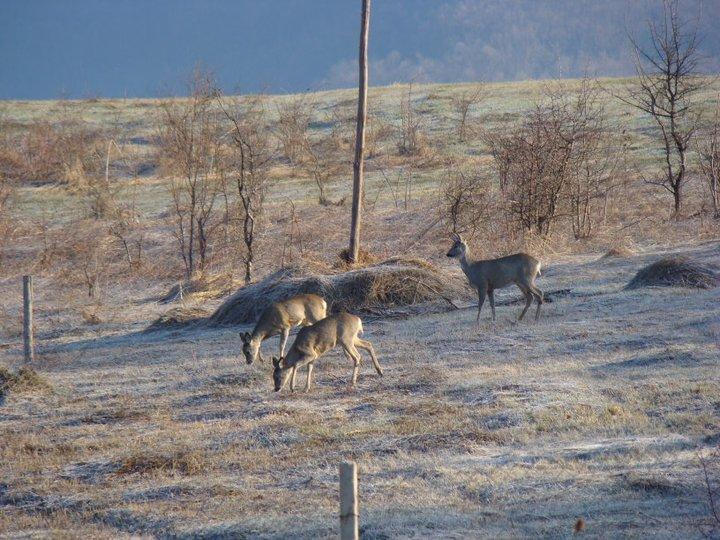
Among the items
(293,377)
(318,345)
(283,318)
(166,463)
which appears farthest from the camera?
(283,318)

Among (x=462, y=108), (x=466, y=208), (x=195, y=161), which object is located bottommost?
(x=466, y=208)

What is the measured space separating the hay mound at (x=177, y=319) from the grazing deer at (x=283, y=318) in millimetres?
4451

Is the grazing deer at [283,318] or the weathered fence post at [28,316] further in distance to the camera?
the weathered fence post at [28,316]

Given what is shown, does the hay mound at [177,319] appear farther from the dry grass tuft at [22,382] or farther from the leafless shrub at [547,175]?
the leafless shrub at [547,175]

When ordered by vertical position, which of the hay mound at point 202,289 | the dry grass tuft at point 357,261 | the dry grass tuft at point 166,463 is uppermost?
the dry grass tuft at point 357,261

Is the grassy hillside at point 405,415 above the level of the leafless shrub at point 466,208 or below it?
below

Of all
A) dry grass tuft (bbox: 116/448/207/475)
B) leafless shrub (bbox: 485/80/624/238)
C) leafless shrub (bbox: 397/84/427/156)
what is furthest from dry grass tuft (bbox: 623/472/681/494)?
leafless shrub (bbox: 397/84/427/156)

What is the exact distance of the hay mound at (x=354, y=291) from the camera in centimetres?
1988

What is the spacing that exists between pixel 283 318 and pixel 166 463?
5.27m

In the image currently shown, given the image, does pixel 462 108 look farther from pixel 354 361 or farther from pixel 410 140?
pixel 354 361

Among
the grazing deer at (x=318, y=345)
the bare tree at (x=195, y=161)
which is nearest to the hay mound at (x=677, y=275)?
the grazing deer at (x=318, y=345)

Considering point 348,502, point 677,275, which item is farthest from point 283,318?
point 348,502

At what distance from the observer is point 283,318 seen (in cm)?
1616

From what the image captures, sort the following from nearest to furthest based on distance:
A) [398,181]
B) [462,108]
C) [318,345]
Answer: [318,345]
[398,181]
[462,108]
